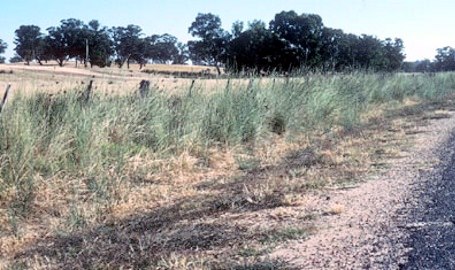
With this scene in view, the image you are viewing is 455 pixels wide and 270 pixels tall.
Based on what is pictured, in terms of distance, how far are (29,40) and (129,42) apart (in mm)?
21103

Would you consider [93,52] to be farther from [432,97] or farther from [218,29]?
[432,97]

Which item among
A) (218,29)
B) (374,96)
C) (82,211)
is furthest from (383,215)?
(218,29)

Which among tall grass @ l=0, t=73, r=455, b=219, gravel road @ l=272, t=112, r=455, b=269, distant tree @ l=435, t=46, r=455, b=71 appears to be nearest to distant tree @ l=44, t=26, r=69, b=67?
→ distant tree @ l=435, t=46, r=455, b=71

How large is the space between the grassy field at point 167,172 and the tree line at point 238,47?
→ 3528mm

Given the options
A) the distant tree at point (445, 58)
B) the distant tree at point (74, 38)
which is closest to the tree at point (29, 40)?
the distant tree at point (74, 38)

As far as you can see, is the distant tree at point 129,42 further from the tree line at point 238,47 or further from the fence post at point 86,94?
the fence post at point 86,94

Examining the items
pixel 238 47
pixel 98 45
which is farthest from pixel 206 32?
pixel 238 47

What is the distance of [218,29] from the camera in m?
90.4

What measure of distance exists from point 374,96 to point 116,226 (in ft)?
58.6

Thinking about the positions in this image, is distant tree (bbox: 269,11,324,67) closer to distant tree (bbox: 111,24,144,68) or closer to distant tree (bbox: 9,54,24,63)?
distant tree (bbox: 111,24,144,68)

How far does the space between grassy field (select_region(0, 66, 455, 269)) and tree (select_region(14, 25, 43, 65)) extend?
362ft

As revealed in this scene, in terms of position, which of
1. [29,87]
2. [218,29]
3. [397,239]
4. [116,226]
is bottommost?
[116,226]

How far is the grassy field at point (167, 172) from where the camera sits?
4875 millimetres

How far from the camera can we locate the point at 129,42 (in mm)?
118438
